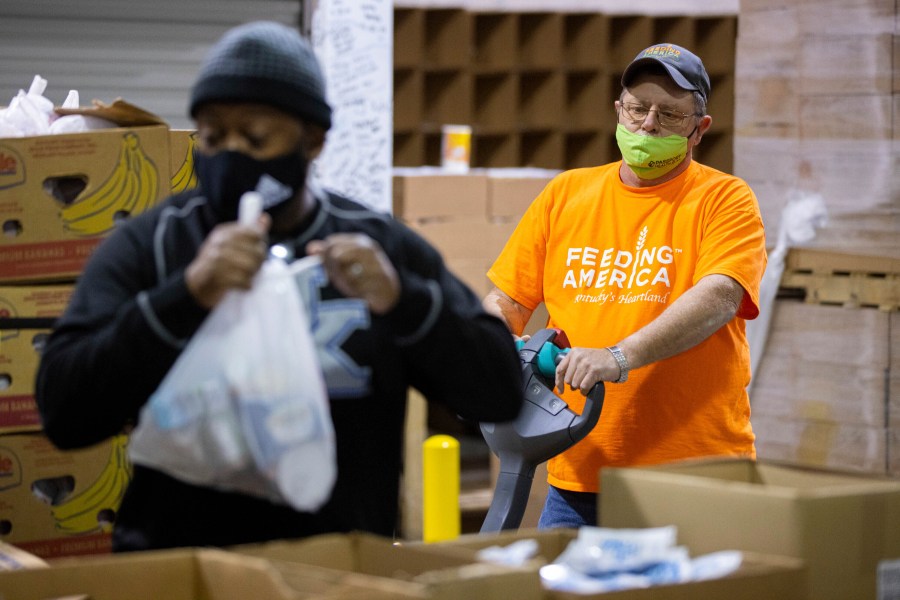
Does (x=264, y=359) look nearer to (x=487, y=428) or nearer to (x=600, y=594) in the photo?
(x=600, y=594)

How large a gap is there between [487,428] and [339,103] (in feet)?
9.83

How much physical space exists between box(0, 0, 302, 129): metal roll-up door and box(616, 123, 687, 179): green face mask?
3.66 metres

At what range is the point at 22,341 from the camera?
2.78 metres

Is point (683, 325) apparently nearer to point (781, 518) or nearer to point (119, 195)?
point (781, 518)

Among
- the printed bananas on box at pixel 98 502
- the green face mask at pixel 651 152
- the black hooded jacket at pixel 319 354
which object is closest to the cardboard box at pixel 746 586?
the black hooded jacket at pixel 319 354

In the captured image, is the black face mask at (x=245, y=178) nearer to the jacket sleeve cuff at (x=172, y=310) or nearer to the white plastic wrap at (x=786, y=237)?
the jacket sleeve cuff at (x=172, y=310)

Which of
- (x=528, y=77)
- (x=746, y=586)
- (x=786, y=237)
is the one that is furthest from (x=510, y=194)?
(x=746, y=586)

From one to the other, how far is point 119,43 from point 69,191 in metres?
3.65

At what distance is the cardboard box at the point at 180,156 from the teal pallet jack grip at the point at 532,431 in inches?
33.5

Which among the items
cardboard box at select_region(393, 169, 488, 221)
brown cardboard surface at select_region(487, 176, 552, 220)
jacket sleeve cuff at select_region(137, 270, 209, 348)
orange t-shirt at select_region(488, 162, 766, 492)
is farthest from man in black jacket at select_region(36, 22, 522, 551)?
brown cardboard surface at select_region(487, 176, 552, 220)

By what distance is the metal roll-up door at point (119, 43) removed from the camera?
604 cm

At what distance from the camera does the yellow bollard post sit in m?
4.18

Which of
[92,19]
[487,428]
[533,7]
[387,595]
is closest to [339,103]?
[92,19]

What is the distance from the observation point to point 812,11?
4.84 metres
